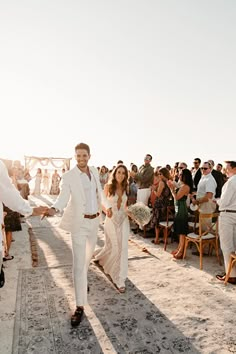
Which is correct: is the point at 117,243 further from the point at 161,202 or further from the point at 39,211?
the point at 161,202

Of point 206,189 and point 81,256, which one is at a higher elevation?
point 206,189

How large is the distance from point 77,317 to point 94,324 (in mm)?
242

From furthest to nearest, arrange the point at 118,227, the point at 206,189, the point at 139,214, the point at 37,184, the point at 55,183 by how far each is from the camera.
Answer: the point at 55,183 → the point at 37,184 → the point at 206,189 → the point at 118,227 → the point at 139,214

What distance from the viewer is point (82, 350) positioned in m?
3.29

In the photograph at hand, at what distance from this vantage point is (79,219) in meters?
4.05


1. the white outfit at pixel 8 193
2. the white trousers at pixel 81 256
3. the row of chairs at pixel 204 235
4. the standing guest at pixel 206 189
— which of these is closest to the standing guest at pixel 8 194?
the white outfit at pixel 8 193

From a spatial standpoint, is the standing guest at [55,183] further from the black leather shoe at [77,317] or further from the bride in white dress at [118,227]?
the black leather shoe at [77,317]

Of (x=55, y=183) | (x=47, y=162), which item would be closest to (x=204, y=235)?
(x=55, y=183)

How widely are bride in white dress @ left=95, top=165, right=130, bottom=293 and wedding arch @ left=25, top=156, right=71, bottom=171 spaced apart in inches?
772

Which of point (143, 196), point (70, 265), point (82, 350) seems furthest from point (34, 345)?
point (143, 196)

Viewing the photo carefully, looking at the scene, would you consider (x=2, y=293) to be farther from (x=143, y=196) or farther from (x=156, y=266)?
(x=143, y=196)

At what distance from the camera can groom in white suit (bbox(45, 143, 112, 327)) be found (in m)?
3.99

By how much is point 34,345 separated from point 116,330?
39.1 inches

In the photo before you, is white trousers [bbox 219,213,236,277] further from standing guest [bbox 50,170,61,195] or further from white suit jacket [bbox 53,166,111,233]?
standing guest [bbox 50,170,61,195]
